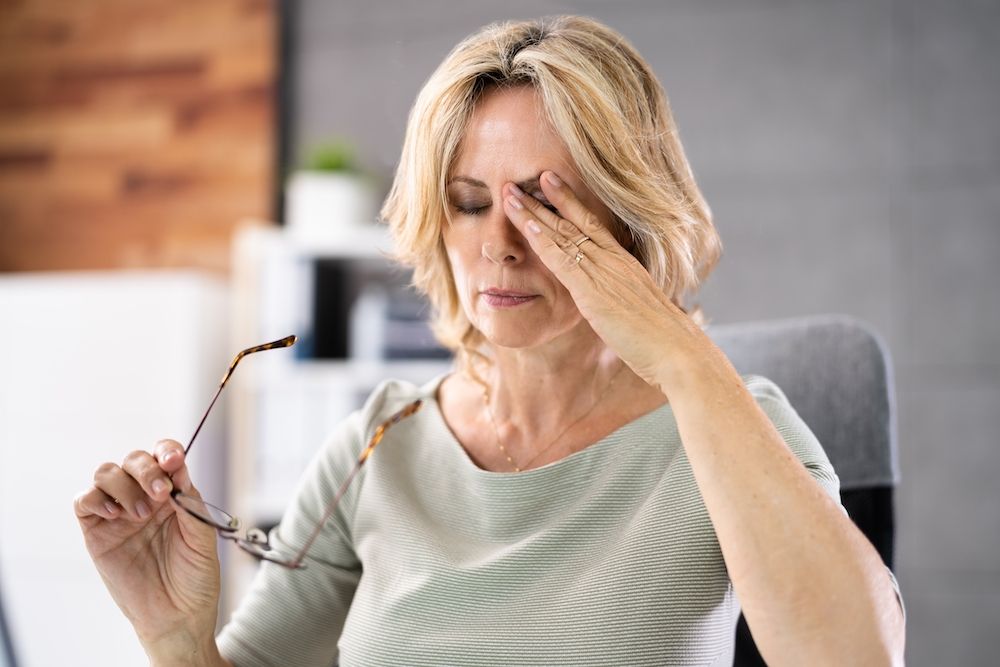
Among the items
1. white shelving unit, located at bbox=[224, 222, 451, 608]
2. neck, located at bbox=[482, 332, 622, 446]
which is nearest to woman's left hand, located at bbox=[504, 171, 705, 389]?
neck, located at bbox=[482, 332, 622, 446]

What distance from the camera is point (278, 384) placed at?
136 inches

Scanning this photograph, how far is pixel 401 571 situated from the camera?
4.27 ft

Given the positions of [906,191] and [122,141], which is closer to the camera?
[906,191]

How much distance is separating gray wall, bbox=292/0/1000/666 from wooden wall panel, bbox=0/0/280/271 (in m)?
1.44

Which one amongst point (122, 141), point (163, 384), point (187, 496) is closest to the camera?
point (187, 496)

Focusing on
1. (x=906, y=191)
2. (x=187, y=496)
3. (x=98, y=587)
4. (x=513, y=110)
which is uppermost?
(x=513, y=110)

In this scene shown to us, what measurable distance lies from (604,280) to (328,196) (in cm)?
251

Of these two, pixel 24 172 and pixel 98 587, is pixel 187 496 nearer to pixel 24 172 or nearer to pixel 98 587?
pixel 98 587

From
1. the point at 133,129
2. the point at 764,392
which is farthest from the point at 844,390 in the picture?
the point at 133,129

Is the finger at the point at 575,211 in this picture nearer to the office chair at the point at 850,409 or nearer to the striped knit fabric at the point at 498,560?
the striped knit fabric at the point at 498,560

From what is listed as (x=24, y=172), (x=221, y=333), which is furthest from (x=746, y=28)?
(x=24, y=172)

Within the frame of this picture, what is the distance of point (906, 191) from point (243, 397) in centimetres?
232

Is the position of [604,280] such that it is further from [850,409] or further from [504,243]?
[850,409]

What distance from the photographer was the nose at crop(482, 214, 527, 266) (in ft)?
4.09
